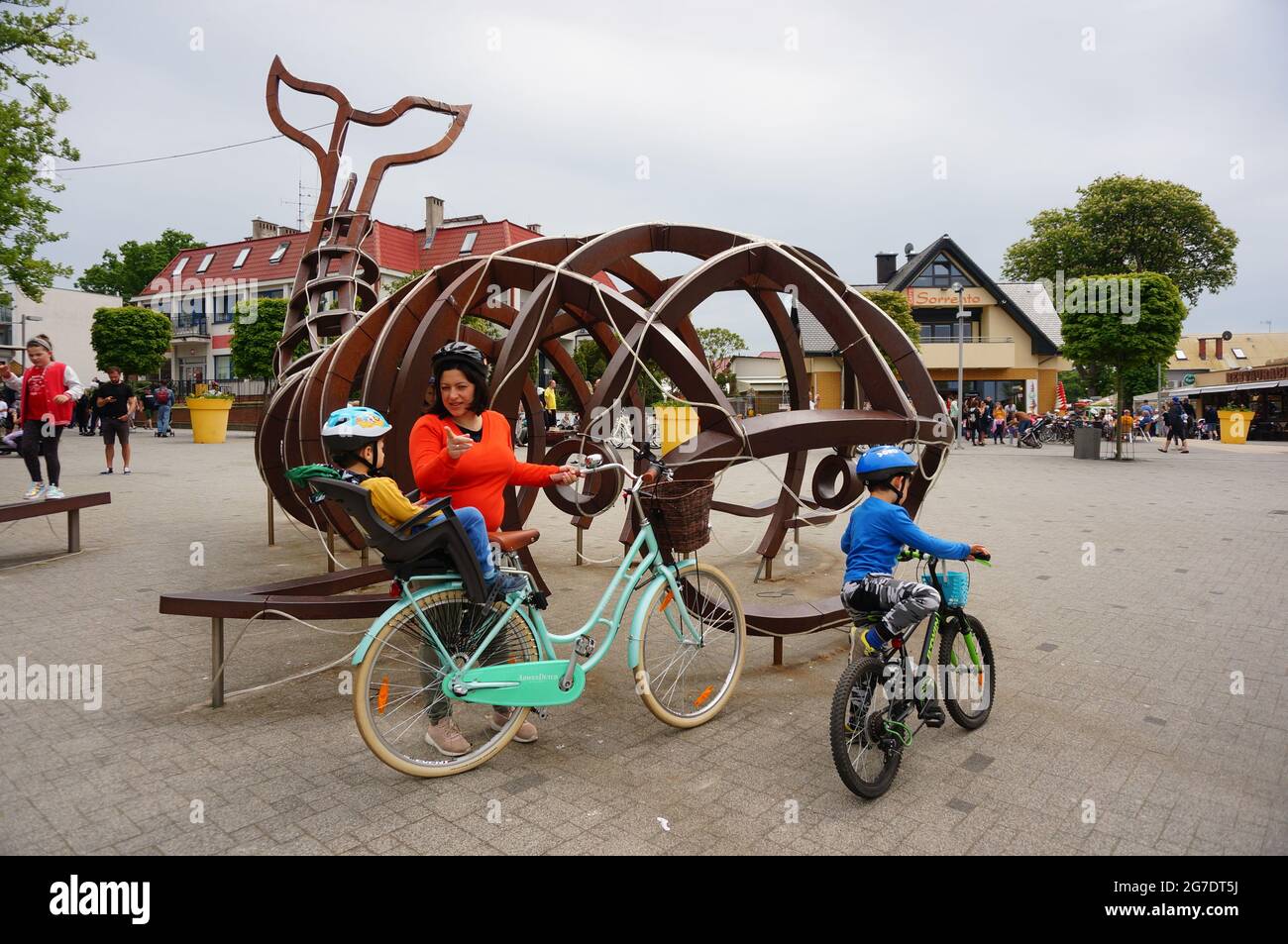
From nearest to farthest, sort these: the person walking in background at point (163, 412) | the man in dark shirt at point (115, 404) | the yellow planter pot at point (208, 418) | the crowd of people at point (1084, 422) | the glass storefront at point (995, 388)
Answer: the man in dark shirt at point (115, 404), the yellow planter pot at point (208, 418), the crowd of people at point (1084, 422), the person walking in background at point (163, 412), the glass storefront at point (995, 388)

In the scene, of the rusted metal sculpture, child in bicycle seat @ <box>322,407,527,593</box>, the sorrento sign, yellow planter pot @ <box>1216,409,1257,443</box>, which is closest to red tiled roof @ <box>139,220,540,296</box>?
the sorrento sign

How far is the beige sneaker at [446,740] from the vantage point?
364 cm

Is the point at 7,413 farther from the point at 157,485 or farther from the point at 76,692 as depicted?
the point at 76,692

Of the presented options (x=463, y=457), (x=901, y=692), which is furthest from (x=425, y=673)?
(x=901, y=692)

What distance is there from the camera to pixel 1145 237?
1674 inches

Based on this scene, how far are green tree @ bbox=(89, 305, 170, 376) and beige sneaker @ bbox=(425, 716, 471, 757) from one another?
3892cm

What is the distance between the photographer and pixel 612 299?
5039 mm

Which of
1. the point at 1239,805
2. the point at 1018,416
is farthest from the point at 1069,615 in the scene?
the point at 1018,416

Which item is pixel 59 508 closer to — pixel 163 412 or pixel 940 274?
pixel 163 412

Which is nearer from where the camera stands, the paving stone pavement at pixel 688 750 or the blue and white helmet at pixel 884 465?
the paving stone pavement at pixel 688 750

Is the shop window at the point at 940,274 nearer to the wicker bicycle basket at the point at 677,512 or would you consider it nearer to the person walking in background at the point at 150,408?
the person walking in background at the point at 150,408

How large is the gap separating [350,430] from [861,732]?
249 cm

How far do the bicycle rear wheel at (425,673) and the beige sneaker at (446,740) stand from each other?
→ 24mm

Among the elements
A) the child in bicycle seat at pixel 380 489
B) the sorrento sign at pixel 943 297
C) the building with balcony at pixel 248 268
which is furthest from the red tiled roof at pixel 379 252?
the child in bicycle seat at pixel 380 489
